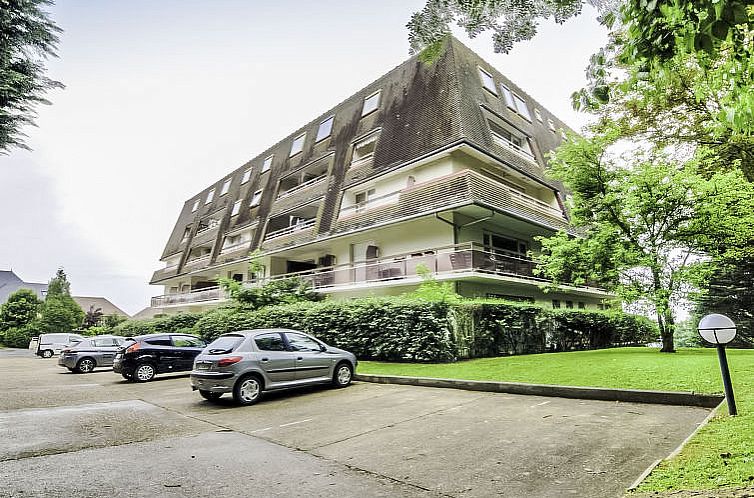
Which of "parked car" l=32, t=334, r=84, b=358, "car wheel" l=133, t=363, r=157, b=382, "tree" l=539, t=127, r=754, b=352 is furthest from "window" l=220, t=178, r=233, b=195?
"tree" l=539, t=127, r=754, b=352

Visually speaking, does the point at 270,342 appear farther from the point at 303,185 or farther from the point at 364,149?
the point at 303,185

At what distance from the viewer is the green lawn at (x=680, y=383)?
349cm

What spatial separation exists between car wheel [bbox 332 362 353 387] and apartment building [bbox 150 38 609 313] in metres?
7.59

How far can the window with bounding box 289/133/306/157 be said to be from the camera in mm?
31128

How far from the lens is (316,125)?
31359 mm

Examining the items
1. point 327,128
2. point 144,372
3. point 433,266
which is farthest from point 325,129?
point 144,372

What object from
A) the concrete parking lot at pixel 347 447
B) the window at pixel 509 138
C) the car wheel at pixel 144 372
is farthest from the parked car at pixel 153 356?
the window at pixel 509 138

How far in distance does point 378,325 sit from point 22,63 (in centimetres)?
1195

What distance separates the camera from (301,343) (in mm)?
10641

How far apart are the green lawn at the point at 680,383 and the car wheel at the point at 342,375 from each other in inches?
47.4

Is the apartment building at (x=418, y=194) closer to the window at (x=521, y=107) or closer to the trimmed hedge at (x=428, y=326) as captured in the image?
the window at (x=521, y=107)

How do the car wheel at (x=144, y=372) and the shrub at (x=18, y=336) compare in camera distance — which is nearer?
the car wheel at (x=144, y=372)

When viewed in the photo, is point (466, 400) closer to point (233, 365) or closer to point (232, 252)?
point (233, 365)

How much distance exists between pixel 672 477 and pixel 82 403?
A: 1149cm
